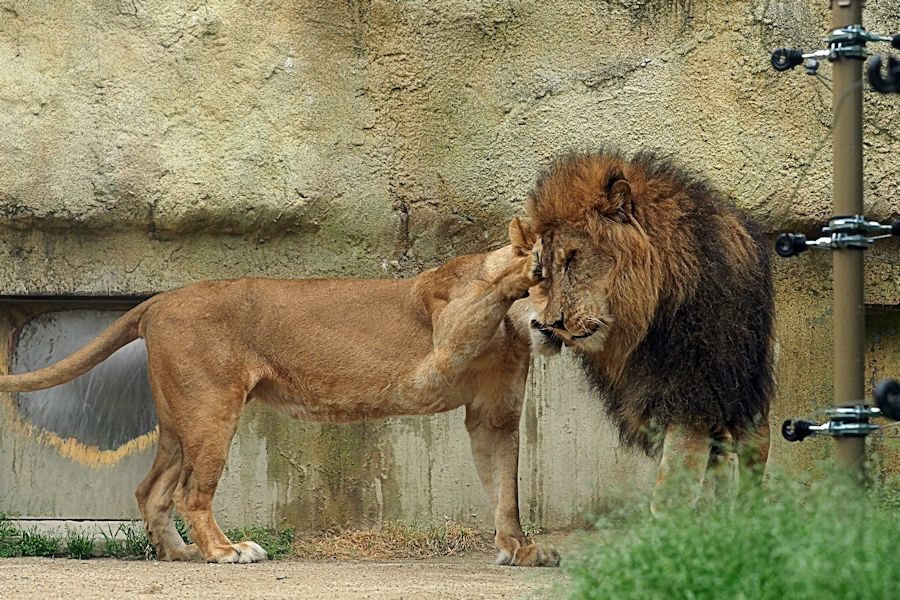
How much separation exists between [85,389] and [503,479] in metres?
2.41

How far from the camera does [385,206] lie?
657 cm

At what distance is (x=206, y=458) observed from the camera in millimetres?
5742

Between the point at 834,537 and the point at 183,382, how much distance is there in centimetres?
355

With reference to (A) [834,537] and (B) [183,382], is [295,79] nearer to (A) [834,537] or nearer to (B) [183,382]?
(B) [183,382]

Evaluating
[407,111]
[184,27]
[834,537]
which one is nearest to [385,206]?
[407,111]

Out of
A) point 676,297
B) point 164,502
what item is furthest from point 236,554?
point 676,297

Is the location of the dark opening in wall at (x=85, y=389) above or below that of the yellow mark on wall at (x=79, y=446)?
above

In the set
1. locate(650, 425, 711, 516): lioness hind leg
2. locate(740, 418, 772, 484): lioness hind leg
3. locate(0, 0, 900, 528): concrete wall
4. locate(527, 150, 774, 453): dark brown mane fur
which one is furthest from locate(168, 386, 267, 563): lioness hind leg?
locate(740, 418, 772, 484): lioness hind leg

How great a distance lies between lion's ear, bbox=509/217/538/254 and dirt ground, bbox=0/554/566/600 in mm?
1238

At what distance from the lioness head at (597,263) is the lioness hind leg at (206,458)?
1.62 m

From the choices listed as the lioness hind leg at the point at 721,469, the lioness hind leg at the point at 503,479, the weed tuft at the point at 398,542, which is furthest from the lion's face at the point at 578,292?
the weed tuft at the point at 398,542

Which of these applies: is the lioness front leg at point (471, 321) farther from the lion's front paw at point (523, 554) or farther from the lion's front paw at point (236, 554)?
the lion's front paw at point (236, 554)

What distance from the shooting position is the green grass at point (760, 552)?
2723 mm

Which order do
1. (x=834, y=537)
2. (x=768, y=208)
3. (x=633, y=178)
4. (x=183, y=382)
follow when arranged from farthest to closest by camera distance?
(x=768, y=208)
(x=183, y=382)
(x=633, y=178)
(x=834, y=537)
